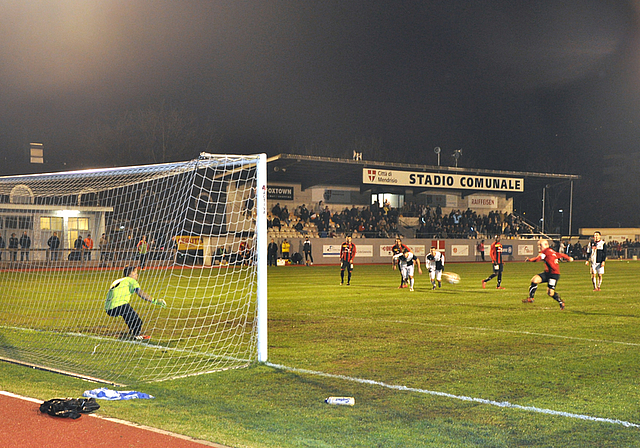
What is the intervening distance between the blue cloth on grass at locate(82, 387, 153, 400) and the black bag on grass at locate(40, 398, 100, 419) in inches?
19.3

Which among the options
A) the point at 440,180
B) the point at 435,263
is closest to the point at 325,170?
the point at 440,180

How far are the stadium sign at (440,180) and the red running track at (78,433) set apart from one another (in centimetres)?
3972

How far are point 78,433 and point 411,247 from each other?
38.8 m

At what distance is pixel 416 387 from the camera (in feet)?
22.3

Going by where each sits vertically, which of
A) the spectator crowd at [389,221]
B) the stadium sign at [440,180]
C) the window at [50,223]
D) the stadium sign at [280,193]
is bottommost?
the window at [50,223]

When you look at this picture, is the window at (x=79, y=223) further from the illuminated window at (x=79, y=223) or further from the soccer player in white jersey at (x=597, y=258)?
the soccer player in white jersey at (x=597, y=258)

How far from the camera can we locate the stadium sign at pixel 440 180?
45303 millimetres

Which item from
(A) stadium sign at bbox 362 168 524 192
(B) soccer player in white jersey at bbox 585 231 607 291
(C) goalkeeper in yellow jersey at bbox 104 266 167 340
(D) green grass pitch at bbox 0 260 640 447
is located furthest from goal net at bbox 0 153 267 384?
(A) stadium sign at bbox 362 168 524 192

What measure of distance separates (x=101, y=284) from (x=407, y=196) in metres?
33.4

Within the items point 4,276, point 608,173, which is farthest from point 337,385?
point 608,173

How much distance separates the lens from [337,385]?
6.90 metres

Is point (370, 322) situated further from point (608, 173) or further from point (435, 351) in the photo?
point (608, 173)

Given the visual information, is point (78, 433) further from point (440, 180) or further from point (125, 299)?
point (440, 180)

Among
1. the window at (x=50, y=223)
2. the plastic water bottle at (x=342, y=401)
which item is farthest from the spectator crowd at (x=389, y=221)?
the plastic water bottle at (x=342, y=401)
